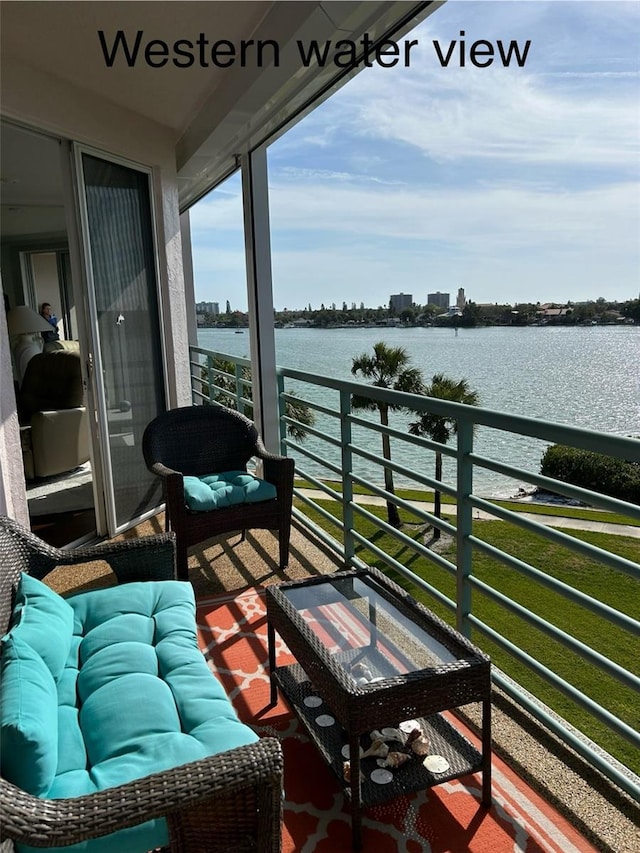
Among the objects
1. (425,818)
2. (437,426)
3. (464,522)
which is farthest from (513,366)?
(425,818)

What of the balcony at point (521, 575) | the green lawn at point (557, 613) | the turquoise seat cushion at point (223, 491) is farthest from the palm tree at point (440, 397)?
the turquoise seat cushion at point (223, 491)

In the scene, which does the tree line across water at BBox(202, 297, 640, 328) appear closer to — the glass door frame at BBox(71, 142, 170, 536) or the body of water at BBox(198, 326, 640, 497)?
the body of water at BBox(198, 326, 640, 497)

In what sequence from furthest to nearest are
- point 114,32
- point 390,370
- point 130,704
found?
point 390,370 → point 114,32 → point 130,704

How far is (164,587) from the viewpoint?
1.98m

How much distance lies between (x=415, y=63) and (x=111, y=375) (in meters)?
2.33

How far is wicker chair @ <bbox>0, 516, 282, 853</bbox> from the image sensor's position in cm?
98

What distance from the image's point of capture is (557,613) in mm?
7586

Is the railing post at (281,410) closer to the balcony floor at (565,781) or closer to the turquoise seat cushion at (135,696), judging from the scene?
the turquoise seat cushion at (135,696)

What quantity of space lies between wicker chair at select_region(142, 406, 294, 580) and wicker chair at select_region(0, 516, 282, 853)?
1759mm

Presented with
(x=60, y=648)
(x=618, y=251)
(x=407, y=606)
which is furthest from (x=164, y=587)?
(x=618, y=251)

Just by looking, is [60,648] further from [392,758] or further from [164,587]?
[392,758]

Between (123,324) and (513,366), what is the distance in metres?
24.6

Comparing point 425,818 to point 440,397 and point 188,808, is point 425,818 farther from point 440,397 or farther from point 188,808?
point 440,397

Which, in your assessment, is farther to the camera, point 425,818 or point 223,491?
point 223,491
